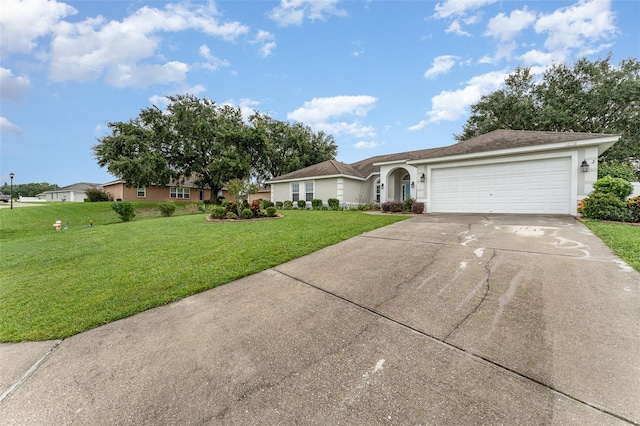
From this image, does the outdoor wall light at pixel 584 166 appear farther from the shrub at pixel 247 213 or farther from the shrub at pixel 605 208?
the shrub at pixel 247 213

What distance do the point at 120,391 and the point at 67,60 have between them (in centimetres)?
1424

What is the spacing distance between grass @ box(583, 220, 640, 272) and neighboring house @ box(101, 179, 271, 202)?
84.5ft

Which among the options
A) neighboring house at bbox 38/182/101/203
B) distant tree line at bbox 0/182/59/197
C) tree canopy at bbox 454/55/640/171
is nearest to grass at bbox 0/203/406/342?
tree canopy at bbox 454/55/640/171

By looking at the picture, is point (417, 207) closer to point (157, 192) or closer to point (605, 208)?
point (605, 208)

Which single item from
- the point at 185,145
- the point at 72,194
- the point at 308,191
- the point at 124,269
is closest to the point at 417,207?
the point at 308,191

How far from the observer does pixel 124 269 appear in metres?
5.46

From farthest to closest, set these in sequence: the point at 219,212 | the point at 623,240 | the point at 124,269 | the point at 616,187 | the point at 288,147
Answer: the point at 288,147 < the point at 219,212 < the point at 616,187 < the point at 124,269 < the point at 623,240

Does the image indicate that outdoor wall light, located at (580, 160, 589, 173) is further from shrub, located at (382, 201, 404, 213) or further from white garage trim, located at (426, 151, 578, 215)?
shrub, located at (382, 201, 404, 213)

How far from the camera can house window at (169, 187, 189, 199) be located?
106ft

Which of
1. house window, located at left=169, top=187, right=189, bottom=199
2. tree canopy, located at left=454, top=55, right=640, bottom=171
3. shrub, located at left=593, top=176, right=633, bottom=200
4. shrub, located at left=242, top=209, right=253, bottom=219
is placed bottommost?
shrub, located at left=242, top=209, right=253, bottom=219

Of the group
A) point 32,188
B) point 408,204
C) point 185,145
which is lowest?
point 408,204

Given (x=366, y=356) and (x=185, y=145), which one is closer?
(x=366, y=356)

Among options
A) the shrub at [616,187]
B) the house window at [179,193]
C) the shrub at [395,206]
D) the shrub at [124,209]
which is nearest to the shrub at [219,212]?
the shrub at [124,209]

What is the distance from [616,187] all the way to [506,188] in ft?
10.2
